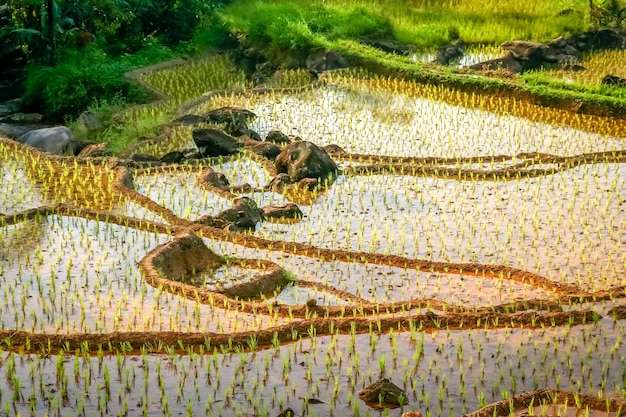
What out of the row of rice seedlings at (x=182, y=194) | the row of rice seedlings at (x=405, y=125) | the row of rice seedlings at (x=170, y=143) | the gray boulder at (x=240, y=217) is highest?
the gray boulder at (x=240, y=217)

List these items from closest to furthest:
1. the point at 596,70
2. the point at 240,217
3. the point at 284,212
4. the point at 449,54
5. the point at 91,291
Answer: the point at 91,291
the point at 240,217
the point at 284,212
the point at 596,70
the point at 449,54

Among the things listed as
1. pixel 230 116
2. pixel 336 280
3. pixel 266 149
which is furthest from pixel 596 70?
pixel 336 280

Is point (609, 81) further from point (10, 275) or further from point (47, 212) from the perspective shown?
point (10, 275)

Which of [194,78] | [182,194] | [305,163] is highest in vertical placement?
[305,163]

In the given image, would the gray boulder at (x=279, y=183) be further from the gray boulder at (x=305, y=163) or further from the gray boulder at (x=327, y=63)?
the gray boulder at (x=327, y=63)

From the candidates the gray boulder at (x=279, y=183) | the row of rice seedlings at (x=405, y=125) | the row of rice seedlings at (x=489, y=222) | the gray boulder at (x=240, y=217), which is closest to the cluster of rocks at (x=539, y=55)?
the row of rice seedlings at (x=405, y=125)

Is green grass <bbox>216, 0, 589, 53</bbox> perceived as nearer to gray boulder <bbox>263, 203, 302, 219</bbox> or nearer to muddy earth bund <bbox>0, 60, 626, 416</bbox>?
muddy earth bund <bbox>0, 60, 626, 416</bbox>

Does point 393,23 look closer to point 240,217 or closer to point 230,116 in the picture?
point 230,116
